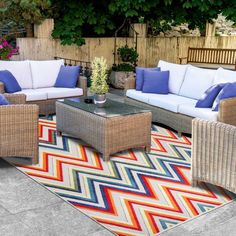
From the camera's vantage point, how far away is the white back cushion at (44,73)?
6492 mm

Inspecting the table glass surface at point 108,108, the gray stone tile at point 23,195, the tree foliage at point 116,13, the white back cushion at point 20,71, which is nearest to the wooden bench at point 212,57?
the tree foliage at point 116,13

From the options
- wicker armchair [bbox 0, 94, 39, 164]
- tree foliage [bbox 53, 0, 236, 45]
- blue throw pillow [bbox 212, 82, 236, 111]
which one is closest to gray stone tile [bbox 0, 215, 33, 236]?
wicker armchair [bbox 0, 94, 39, 164]

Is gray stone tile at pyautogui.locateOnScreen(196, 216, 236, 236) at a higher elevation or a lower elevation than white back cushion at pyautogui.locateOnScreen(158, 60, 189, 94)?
lower

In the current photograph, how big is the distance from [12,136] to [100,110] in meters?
1.13

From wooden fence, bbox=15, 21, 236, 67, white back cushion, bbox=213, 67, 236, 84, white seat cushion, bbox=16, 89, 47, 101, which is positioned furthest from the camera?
wooden fence, bbox=15, 21, 236, 67

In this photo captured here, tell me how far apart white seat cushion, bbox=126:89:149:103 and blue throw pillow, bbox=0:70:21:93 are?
1.74 meters

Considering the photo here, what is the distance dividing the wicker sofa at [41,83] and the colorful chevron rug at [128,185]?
1230 mm

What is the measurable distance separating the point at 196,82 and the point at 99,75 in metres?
1.72

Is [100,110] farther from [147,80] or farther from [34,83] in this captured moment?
[34,83]

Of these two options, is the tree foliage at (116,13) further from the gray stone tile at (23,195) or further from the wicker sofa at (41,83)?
the gray stone tile at (23,195)

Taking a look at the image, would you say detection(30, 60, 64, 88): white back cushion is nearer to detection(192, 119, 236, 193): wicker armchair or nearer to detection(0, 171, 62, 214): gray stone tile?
detection(0, 171, 62, 214): gray stone tile

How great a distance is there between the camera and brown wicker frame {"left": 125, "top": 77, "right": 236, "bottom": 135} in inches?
183

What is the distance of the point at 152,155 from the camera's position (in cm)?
459

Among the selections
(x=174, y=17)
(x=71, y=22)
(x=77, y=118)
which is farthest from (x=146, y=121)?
(x=174, y=17)
